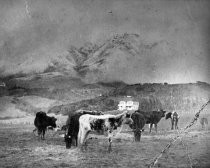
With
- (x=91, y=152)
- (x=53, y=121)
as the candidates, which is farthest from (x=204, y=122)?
(x=53, y=121)

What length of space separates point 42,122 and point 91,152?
72 centimetres

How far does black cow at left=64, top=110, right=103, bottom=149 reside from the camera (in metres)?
4.34

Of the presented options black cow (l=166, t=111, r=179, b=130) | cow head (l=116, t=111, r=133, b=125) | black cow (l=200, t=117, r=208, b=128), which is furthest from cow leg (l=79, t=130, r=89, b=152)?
black cow (l=200, t=117, r=208, b=128)

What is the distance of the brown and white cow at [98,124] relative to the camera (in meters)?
4.43

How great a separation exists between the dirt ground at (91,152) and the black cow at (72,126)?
0.08 meters

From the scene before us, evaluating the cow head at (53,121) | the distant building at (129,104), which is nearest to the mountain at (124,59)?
the distant building at (129,104)

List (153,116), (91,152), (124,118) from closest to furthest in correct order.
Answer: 1. (91,152)
2. (124,118)
3. (153,116)

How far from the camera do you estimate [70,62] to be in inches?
183

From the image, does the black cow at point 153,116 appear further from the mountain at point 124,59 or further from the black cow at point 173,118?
the mountain at point 124,59

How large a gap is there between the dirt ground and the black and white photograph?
12mm

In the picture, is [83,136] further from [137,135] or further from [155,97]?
[155,97]

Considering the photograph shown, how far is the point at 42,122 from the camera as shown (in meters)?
4.45

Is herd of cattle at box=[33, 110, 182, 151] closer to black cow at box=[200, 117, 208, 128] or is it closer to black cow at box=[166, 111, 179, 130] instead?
black cow at box=[166, 111, 179, 130]

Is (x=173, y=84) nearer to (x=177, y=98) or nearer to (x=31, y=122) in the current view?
(x=177, y=98)
